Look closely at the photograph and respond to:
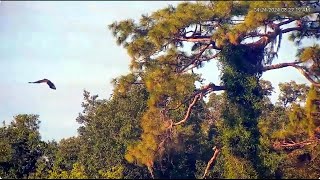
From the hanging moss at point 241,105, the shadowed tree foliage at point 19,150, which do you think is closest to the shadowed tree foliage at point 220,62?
the hanging moss at point 241,105

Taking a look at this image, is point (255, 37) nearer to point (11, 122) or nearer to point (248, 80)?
point (248, 80)

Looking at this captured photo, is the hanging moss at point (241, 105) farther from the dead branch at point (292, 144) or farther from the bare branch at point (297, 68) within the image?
the dead branch at point (292, 144)

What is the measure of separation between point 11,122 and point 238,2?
1331cm

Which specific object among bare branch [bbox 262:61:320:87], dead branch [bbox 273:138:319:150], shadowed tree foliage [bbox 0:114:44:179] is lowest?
shadowed tree foliage [bbox 0:114:44:179]

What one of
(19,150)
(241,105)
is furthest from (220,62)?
(19,150)

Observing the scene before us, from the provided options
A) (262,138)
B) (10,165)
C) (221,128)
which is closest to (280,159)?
(262,138)

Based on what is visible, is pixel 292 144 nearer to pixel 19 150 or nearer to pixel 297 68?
pixel 297 68

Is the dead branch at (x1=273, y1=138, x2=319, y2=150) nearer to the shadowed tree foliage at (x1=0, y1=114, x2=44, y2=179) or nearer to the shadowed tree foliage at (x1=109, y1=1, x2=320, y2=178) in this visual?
the shadowed tree foliage at (x1=109, y1=1, x2=320, y2=178)

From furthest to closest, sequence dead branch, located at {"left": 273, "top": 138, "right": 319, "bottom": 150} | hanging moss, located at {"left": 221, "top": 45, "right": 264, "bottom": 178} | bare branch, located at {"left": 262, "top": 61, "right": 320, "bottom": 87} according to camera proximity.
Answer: hanging moss, located at {"left": 221, "top": 45, "right": 264, "bottom": 178}
bare branch, located at {"left": 262, "top": 61, "right": 320, "bottom": 87}
dead branch, located at {"left": 273, "top": 138, "right": 319, "bottom": 150}

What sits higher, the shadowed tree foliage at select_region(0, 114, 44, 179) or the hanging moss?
the hanging moss

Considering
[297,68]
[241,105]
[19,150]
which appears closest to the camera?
[297,68]

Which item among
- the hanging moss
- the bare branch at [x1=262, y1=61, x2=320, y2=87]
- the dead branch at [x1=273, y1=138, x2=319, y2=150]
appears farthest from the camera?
the hanging moss

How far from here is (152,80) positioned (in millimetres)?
17734

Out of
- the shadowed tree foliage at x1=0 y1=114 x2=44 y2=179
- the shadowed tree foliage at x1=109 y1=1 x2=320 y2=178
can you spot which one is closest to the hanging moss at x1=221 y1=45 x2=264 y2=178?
the shadowed tree foliage at x1=109 y1=1 x2=320 y2=178
